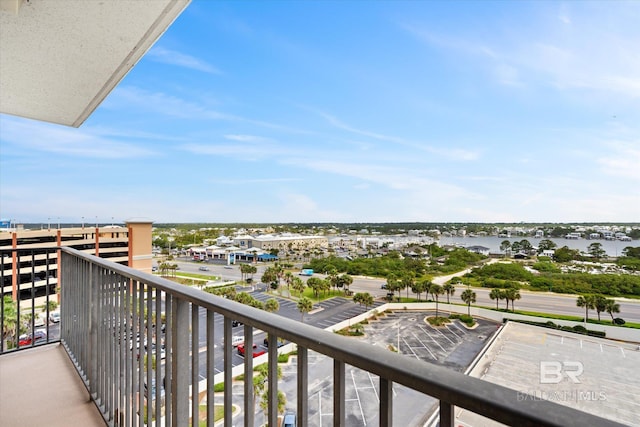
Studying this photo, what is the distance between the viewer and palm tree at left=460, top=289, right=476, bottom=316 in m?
1.99

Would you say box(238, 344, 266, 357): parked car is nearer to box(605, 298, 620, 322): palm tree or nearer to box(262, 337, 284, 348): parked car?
box(262, 337, 284, 348): parked car

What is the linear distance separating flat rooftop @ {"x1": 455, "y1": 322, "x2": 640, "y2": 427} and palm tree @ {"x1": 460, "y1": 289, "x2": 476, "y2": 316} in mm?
347

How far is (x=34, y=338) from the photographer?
2.58 m

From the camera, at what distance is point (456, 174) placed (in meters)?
3.37

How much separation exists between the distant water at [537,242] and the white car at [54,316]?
3015 mm

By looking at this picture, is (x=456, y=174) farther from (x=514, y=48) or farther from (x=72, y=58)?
(x=72, y=58)

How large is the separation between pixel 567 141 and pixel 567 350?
1.42 metres

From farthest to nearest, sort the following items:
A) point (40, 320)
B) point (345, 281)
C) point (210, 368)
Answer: point (345, 281), point (40, 320), point (210, 368)

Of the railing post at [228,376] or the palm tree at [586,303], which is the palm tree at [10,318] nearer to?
the railing post at [228,376]

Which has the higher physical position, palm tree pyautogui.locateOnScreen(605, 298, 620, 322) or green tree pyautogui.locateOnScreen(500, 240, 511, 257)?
green tree pyautogui.locateOnScreen(500, 240, 511, 257)

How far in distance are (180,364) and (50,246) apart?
223 centimetres

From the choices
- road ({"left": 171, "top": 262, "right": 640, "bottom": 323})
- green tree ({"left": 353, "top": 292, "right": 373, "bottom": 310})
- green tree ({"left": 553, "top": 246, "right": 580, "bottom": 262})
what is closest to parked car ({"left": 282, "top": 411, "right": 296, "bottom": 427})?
road ({"left": 171, "top": 262, "right": 640, "bottom": 323})

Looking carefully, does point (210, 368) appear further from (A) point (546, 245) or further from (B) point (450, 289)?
(A) point (546, 245)

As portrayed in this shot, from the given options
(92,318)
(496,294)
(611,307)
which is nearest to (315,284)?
(496,294)
